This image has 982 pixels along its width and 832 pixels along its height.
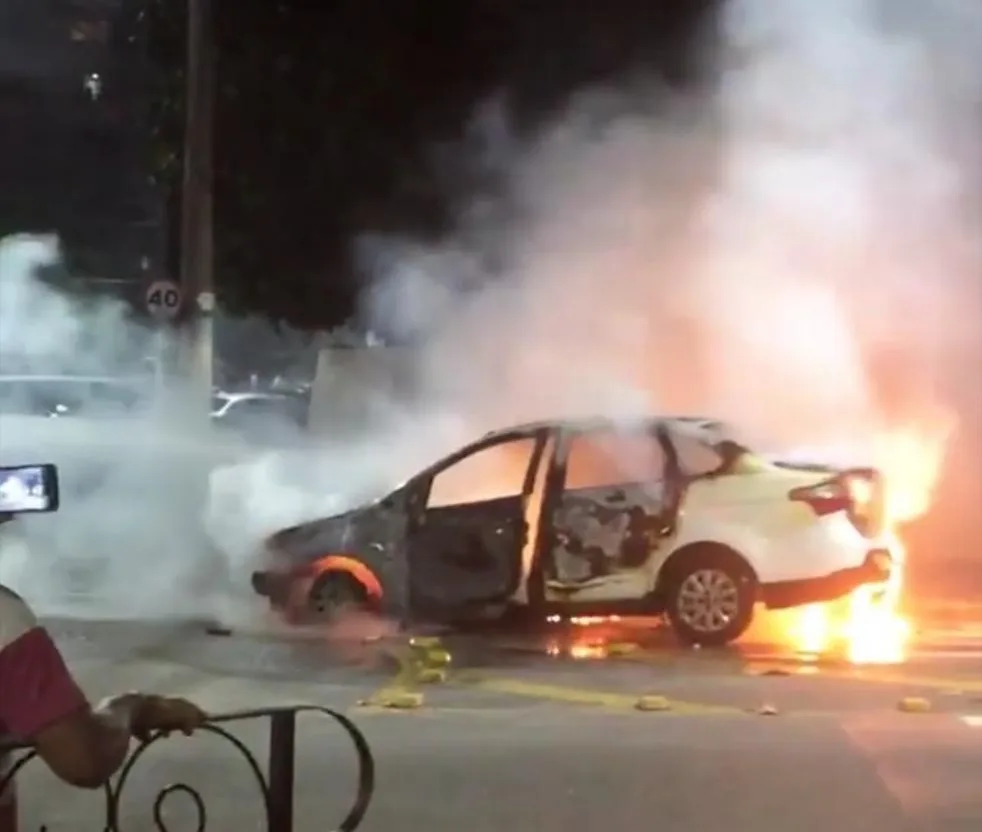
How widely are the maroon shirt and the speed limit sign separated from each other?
1134cm

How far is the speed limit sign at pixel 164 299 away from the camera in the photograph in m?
14.3

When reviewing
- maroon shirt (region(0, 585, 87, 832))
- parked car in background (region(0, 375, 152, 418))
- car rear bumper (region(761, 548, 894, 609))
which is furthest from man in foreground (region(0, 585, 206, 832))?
parked car in background (region(0, 375, 152, 418))

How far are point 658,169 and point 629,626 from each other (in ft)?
17.2

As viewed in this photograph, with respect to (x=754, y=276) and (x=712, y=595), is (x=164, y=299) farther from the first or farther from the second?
(x=712, y=595)

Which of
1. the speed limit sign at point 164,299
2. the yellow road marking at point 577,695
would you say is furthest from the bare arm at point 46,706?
the speed limit sign at point 164,299

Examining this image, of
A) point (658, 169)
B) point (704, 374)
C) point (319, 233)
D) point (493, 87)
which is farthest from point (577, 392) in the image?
point (319, 233)

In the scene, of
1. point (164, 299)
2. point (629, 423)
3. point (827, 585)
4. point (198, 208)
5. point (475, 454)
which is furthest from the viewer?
point (198, 208)

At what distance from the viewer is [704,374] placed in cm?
1581

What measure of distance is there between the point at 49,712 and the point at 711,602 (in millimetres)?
8548

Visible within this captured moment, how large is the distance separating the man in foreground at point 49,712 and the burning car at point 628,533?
326 inches

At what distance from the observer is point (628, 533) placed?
11508 millimetres

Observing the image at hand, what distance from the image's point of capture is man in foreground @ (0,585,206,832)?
316 cm

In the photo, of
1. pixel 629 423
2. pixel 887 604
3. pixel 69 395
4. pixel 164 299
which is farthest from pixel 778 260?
pixel 69 395

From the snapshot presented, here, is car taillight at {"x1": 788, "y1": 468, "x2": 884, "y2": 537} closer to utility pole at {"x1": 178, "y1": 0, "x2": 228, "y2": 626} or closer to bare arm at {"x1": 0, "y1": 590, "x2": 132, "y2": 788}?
utility pole at {"x1": 178, "y1": 0, "x2": 228, "y2": 626}
